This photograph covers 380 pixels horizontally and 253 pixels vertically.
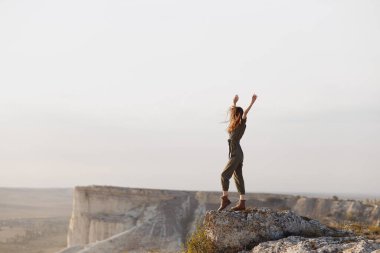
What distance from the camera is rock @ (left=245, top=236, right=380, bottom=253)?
20.8 feet

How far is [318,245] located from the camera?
6.76 metres

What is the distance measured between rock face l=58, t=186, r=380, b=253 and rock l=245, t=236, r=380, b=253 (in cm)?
2396

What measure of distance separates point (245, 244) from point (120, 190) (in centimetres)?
2740

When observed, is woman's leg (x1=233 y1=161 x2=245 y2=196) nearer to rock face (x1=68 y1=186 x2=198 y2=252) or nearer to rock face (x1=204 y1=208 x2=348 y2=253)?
rock face (x1=204 y1=208 x2=348 y2=253)

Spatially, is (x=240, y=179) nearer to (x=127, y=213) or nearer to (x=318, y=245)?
(x=318, y=245)

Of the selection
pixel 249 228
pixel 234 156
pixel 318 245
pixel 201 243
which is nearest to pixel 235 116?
pixel 234 156

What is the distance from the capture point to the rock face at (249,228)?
295 inches

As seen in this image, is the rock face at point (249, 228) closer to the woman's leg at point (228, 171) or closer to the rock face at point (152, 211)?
the woman's leg at point (228, 171)

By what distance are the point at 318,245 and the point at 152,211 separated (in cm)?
2699

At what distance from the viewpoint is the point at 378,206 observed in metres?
34.8

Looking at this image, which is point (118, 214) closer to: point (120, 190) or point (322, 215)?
point (120, 190)

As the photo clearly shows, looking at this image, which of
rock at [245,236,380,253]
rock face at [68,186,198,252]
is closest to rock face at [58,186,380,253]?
rock face at [68,186,198,252]

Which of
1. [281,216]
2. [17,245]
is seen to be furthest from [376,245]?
[17,245]

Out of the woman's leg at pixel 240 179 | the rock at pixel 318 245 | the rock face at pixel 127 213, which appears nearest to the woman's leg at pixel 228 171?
the woman's leg at pixel 240 179
